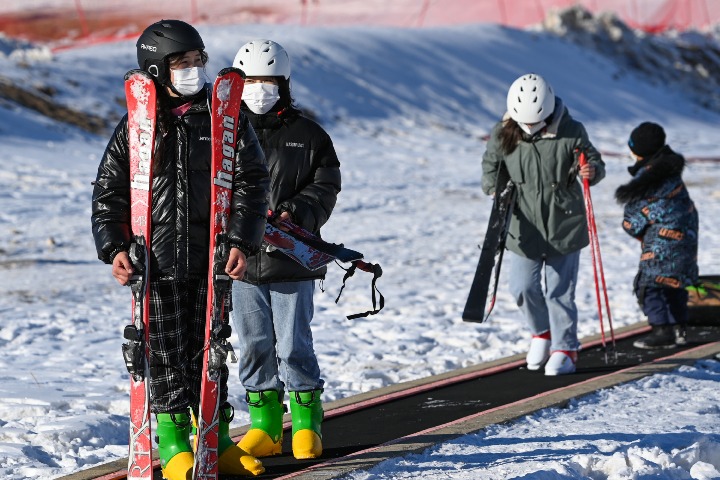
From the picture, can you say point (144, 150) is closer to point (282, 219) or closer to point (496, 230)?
point (282, 219)

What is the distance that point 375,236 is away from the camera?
13.7 metres

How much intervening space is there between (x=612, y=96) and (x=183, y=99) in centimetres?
3638

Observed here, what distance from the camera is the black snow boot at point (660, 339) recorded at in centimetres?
745

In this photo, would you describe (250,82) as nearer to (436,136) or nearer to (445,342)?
(445,342)

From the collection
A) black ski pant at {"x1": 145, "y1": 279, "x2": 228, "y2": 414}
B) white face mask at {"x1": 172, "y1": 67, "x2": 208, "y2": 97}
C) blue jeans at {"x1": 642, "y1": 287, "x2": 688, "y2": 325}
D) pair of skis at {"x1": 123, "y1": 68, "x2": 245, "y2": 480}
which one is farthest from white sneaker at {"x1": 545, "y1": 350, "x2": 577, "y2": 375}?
white face mask at {"x1": 172, "y1": 67, "x2": 208, "y2": 97}

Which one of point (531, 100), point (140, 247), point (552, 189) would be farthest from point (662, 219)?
point (140, 247)

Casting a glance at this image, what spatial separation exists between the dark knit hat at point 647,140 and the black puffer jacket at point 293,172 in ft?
11.3

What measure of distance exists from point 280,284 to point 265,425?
0.65 metres

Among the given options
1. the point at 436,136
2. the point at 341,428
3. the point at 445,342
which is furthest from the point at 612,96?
the point at 341,428

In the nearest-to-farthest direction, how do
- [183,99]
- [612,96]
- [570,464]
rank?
[183,99] → [570,464] → [612,96]

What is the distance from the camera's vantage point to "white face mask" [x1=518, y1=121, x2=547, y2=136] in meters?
6.57

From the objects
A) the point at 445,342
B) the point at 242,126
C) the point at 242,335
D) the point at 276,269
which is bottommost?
the point at 445,342

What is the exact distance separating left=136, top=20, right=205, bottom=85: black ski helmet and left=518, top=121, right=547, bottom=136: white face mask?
119 inches

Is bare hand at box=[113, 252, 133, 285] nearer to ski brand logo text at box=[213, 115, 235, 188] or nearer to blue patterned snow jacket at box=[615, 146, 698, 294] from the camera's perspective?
ski brand logo text at box=[213, 115, 235, 188]
